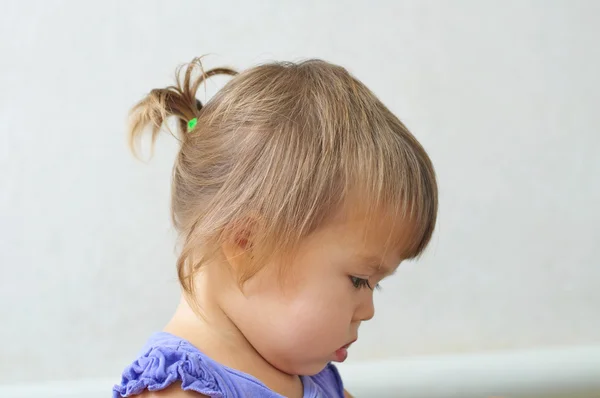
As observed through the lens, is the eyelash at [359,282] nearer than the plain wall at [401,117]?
Yes

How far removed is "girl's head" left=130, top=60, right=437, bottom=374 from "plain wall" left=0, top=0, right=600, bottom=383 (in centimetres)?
42

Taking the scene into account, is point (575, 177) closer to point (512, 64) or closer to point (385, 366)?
point (512, 64)

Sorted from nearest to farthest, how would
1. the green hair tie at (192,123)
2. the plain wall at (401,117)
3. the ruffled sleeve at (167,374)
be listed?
1. the ruffled sleeve at (167,374)
2. the green hair tie at (192,123)
3. the plain wall at (401,117)

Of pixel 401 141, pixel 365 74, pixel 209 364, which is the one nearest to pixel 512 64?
pixel 365 74

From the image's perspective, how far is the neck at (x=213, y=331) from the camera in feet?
2.14

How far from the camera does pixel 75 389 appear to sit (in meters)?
1.02

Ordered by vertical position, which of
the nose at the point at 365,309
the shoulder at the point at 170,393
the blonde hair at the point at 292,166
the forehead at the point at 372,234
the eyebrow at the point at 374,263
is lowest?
the shoulder at the point at 170,393

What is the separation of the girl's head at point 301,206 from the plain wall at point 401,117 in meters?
0.42

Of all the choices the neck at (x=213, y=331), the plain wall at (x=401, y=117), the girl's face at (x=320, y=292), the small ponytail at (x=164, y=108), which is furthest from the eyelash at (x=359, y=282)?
the plain wall at (x=401, y=117)

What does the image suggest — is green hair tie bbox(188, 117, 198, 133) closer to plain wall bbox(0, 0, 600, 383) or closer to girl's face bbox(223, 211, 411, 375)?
girl's face bbox(223, 211, 411, 375)

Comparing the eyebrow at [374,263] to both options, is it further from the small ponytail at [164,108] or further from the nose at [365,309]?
the small ponytail at [164,108]

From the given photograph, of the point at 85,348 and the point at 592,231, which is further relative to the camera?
the point at 592,231

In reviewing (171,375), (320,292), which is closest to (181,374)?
(171,375)

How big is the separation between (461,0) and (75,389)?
772 mm
